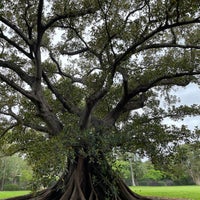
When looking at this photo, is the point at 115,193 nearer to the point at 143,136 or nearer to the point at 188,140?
the point at 143,136

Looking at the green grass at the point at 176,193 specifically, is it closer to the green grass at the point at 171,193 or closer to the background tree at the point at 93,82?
the green grass at the point at 171,193

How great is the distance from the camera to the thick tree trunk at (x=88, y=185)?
6516 mm

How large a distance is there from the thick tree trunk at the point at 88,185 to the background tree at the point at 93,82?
3 cm

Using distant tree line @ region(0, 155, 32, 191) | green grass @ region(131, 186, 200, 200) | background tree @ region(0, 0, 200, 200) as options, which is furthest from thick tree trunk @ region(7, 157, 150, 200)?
distant tree line @ region(0, 155, 32, 191)

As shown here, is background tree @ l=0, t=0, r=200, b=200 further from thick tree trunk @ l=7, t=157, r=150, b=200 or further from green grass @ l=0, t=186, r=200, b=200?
green grass @ l=0, t=186, r=200, b=200

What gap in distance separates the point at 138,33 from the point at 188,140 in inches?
122

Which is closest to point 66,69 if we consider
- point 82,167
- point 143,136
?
point 82,167

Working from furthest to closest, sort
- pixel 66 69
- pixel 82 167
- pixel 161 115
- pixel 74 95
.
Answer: pixel 66 69
pixel 74 95
pixel 161 115
pixel 82 167

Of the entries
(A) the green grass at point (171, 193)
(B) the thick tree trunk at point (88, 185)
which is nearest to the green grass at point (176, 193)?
(A) the green grass at point (171, 193)

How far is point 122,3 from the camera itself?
6.52m

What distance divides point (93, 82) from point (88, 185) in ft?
9.48

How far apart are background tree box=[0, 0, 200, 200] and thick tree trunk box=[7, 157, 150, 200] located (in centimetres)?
3

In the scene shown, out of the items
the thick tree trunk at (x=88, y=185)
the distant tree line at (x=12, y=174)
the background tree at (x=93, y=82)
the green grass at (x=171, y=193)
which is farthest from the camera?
the distant tree line at (x=12, y=174)

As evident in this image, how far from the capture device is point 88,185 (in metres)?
7.12
